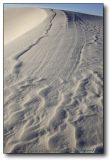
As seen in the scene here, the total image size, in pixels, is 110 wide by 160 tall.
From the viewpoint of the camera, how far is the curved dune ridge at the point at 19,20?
2.31 m

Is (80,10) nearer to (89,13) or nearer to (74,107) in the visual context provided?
(89,13)

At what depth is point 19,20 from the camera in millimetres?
2336

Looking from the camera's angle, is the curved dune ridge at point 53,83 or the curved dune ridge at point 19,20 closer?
the curved dune ridge at point 53,83

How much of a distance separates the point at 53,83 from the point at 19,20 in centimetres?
44

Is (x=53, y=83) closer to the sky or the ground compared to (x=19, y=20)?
closer to the ground

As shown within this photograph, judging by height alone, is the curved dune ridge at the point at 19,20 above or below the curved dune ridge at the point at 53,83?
above

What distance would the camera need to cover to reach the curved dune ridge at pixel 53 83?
Answer: 2.20 metres

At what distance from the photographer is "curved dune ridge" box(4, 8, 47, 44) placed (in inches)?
90.8

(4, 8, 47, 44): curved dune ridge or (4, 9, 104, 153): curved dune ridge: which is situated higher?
(4, 8, 47, 44): curved dune ridge

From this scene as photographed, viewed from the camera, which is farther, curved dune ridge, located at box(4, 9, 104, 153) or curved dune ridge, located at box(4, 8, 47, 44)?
curved dune ridge, located at box(4, 8, 47, 44)

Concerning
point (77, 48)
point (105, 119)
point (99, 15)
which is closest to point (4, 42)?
point (77, 48)

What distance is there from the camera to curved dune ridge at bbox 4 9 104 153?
2195mm

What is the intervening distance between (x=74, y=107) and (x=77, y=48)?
36 centimetres

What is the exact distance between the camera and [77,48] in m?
2.32
